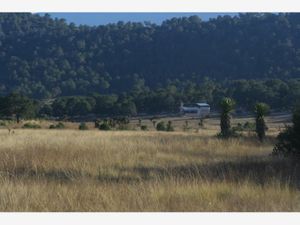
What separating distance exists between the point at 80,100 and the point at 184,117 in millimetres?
9308

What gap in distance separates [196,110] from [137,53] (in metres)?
20.1

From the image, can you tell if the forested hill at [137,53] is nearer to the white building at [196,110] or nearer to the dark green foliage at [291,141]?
the white building at [196,110]

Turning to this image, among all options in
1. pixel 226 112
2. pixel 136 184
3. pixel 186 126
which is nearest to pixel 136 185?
pixel 136 184

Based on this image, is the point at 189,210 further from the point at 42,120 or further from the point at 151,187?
the point at 42,120

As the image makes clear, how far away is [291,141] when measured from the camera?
1022cm

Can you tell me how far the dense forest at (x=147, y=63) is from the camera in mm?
21109

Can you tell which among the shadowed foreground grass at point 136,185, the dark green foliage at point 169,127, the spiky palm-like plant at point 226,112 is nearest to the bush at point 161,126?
the dark green foliage at point 169,127

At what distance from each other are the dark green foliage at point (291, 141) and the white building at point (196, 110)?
13.0 meters

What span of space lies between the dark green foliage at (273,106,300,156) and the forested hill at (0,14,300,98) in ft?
14.2

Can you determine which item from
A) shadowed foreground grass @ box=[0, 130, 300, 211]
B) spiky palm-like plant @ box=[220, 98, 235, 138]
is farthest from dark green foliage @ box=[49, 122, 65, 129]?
shadowed foreground grass @ box=[0, 130, 300, 211]

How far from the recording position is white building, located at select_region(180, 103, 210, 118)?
24581 millimetres

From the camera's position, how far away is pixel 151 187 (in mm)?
5312

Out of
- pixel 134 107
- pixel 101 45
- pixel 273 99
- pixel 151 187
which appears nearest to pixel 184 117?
pixel 134 107

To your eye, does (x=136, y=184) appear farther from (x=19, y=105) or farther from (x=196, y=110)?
(x=196, y=110)
